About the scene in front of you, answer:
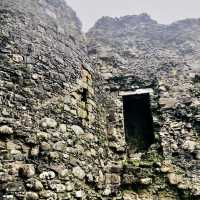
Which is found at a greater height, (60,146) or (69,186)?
(60,146)

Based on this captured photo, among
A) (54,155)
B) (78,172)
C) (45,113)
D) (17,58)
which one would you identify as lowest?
(78,172)

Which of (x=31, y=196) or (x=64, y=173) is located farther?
(x=64, y=173)

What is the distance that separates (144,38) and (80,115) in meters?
3.81

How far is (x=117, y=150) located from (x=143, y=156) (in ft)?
1.46

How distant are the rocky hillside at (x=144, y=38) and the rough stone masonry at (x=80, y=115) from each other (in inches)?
4.4

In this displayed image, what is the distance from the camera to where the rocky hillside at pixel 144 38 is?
7.13 meters

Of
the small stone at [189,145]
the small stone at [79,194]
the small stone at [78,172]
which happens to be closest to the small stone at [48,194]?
the small stone at [79,194]

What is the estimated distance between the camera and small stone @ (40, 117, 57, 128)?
420 cm

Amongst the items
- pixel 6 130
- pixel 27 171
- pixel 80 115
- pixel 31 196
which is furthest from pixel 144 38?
pixel 31 196

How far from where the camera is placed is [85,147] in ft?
15.3

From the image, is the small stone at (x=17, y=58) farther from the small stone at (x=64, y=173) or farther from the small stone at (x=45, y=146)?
the small stone at (x=64, y=173)

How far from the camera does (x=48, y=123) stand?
4262 mm

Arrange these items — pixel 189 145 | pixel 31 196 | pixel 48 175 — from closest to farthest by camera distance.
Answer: pixel 31 196
pixel 48 175
pixel 189 145

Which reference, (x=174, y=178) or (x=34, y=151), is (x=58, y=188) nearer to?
(x=34, y=151)
